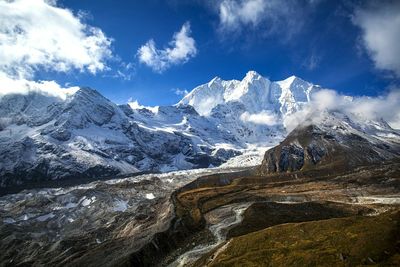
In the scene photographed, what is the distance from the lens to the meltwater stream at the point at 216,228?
125375mm

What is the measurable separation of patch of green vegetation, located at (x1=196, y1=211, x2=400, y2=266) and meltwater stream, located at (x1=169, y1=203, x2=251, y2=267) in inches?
466

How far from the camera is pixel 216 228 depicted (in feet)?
528

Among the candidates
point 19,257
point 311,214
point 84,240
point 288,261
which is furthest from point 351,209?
point 19,257

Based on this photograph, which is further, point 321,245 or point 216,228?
point 216,228

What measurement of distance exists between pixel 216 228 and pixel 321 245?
66.9 m

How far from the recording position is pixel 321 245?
99250 millimetres

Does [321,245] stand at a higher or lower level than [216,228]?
lower

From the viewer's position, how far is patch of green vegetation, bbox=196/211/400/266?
86875mm

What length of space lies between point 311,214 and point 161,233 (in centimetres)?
6245

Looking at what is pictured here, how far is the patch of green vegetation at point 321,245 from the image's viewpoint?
86.9 meters

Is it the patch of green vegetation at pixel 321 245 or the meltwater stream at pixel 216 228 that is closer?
the patch of green vegetation at pixel 321 245

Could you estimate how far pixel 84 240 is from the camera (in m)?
187

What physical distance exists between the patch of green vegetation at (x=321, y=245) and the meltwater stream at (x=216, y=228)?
11824 millimetres

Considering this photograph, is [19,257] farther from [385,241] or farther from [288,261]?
Answer: [385,241]
